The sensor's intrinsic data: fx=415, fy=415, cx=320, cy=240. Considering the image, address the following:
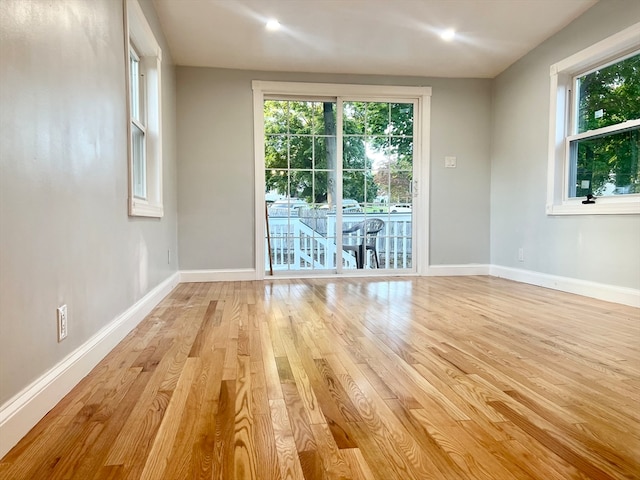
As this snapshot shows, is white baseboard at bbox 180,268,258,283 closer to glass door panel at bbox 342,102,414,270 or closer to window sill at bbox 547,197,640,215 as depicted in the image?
glass door panel at bbox 342,102,414,270

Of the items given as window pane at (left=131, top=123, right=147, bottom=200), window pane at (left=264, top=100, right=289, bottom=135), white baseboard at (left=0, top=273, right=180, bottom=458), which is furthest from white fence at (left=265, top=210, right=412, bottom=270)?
white baseboard at (left=0, top=273, right=180, bottom=458)

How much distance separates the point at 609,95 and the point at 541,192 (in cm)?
95

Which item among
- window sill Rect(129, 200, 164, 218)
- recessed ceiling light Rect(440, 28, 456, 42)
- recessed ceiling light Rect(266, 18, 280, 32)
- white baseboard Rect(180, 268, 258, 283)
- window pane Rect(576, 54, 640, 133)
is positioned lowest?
white baseboard Rect(180, 268, 258, 283)

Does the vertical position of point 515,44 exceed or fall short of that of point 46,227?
it exceeds it

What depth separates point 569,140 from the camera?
3.63m

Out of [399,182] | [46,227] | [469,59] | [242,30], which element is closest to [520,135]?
[469,59]

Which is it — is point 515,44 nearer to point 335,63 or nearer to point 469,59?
point 469,59

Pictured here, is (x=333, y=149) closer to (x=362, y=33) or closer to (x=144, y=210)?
(x=362, y=33)

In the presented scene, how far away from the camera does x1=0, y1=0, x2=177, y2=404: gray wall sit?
1.10 m

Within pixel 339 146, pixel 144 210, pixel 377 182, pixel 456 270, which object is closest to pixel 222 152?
pixel 339 146

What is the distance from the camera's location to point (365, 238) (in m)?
4.76

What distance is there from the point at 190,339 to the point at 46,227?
99cm

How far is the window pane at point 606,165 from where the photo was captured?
3.02m

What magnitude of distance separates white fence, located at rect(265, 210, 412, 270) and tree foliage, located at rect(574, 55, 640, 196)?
6.05 ft
